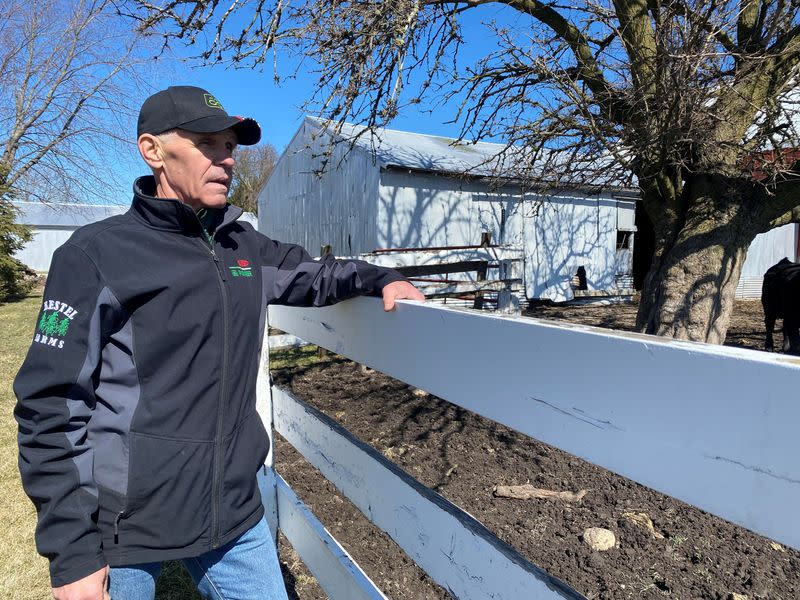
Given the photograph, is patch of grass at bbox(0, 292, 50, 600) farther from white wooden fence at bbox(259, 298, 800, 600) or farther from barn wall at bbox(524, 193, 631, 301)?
barn wall at bbox(524, 193, 631, 301)

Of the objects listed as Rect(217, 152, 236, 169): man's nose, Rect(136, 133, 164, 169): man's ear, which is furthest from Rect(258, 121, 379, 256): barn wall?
Rect(136, 133, 164, 169): man's ear

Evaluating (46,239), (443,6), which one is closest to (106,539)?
(443,6)

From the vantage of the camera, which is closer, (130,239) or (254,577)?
(130,239)

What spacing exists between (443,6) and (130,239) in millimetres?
4598

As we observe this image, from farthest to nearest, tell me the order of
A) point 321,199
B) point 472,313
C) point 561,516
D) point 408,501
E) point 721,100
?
point 321,199
point 721,100
point 561,516
point 408,501
point 472,313

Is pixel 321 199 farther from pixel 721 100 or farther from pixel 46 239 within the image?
pixel 46 239

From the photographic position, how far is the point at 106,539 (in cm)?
136

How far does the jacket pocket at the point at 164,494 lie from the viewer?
4.48 ft

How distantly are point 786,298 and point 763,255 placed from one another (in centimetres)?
1134

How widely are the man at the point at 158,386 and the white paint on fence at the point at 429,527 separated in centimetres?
33

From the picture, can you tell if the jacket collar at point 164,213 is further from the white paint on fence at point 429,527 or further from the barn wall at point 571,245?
the barn wall at point 571,245

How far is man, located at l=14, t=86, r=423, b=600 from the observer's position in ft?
4.11

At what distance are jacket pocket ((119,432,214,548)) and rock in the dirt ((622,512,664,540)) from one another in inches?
90.1

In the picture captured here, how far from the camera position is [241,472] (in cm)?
154
